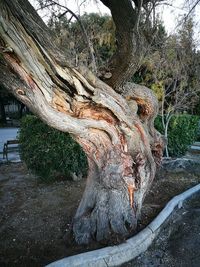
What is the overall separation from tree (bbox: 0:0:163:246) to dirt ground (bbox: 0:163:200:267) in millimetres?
403

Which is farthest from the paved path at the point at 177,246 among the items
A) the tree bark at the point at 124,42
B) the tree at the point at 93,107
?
the tree bark at the point at 124,42

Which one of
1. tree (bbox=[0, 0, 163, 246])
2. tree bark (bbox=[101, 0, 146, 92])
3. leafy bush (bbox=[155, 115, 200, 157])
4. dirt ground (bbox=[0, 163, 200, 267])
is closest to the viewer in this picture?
tree (bbox=[0, 0, 163, 246])

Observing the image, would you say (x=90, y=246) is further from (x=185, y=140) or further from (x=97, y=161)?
(x=185, y=140)

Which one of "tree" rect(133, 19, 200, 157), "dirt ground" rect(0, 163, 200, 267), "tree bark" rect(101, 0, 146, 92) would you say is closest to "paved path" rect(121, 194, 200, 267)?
"dirt ground" rect(0, 163, 200, 267)

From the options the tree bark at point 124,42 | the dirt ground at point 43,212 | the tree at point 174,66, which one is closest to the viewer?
the dirt ground at point 43,212

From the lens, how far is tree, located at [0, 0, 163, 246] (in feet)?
11.1

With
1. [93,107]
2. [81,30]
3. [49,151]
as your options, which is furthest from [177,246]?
[81,30]

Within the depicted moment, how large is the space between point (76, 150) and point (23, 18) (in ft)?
12.9

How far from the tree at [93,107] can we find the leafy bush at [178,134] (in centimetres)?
483

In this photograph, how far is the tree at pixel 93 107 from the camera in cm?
337

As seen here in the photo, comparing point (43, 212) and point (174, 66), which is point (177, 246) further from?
point (174, 66)

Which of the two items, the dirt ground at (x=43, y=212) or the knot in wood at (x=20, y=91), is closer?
the knot in wood at (x=20, y=91)

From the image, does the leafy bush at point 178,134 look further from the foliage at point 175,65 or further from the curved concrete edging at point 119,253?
the curved concrete edging at point 119,253

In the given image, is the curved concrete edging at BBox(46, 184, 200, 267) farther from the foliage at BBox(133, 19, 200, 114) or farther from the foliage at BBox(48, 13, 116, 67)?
the foliage at BBox(133, 19, 200, 114)
